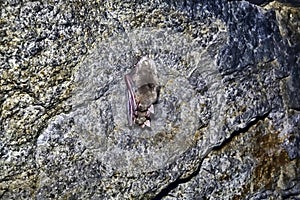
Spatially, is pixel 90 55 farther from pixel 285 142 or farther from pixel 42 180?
pixel 285 142

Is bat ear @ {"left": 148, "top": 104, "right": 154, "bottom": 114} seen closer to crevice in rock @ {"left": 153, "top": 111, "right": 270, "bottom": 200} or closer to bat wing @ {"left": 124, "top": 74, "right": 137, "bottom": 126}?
bat wing @ {"left": 124, "top": 74, "right": 137, "bottom": 126}

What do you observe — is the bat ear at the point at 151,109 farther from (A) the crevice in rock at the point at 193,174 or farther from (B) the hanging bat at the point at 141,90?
(A) the crevice in rock at the point at 193,174

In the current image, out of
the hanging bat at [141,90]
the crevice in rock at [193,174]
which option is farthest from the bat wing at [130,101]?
the crevice in rock at [193,174]

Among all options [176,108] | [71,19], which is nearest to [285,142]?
[176,108]

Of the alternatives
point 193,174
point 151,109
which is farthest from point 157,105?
point 193,174

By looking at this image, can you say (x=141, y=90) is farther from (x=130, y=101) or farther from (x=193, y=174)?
(x=193, y=174)

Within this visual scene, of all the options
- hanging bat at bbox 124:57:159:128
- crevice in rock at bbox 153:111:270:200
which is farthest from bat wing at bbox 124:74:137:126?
crevice in rock at bbox 153:111:270:200
